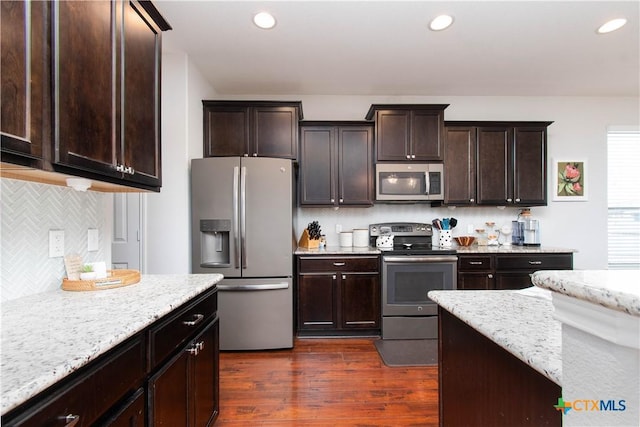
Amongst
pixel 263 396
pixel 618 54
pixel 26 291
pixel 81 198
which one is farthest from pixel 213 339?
pixel 618 54

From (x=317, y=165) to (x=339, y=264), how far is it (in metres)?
1.12

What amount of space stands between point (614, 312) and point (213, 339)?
5.82ft

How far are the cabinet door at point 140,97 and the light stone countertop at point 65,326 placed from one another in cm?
56

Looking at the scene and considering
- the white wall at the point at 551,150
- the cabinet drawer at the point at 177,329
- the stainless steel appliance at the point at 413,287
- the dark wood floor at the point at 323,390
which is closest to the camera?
the cabinet drawer at the point at 177,329

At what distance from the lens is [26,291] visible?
1.27 m

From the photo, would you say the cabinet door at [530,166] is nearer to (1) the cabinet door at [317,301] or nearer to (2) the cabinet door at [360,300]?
(2) the cabinet door at [360,300]

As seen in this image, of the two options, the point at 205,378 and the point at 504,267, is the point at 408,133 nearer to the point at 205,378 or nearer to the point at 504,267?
the point at 504,267

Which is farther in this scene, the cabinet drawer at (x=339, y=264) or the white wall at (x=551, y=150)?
the white wall at (x=551, y=150)

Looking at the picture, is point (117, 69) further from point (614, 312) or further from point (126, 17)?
point (614, 312)

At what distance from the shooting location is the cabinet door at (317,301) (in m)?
3.10

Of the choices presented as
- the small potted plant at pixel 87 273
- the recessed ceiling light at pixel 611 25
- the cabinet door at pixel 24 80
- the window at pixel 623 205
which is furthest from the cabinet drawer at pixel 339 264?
the window at pixel 623 205

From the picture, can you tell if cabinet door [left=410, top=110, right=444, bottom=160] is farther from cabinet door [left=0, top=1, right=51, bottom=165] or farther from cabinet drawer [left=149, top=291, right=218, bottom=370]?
cabinet door [left=0, top=1, right=51, bottom=165]

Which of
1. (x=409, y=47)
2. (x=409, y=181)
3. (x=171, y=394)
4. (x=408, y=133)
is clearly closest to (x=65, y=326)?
(x=171, y=394)

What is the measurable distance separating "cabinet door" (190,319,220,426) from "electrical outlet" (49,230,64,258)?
77 cm
